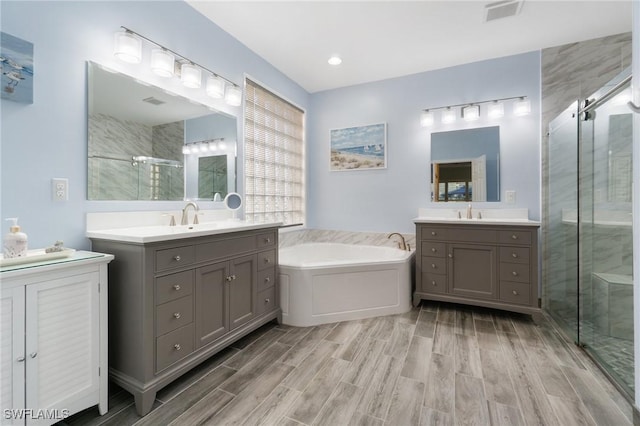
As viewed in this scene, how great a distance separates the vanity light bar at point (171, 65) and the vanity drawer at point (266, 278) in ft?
4.92

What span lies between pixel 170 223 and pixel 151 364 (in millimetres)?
942

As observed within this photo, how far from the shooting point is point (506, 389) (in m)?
1.63

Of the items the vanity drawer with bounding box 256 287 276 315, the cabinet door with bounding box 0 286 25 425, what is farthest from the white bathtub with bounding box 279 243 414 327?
the cabinet door with bounding box 0 286 25 425

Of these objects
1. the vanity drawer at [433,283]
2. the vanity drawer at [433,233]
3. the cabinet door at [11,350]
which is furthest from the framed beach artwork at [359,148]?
the cabinet door at [11,350]

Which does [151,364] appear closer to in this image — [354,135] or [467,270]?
[467,270]

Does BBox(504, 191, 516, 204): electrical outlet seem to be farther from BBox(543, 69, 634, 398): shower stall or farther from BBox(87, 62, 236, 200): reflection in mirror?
BBox(87, 62, 236, 200): reflection in mirror

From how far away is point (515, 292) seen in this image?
2.56 meters

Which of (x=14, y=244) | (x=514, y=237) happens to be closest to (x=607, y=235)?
(x=514, y=237)

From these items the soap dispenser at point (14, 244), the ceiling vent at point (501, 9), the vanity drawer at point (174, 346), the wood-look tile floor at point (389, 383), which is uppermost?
the ceiling vent at point (501, 9)

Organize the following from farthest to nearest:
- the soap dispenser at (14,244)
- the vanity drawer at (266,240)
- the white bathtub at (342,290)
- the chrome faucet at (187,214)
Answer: the white bathtub at (342,290) < the vanity drawer at (266,240) < the chrome faucet at (187,214) < the soap dispenser at (14,244)

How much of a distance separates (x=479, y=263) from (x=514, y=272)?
11.0 inches

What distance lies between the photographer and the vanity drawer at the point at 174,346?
1.51 meters

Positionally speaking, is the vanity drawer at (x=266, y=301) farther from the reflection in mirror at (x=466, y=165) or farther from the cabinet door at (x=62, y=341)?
the reflection in mirror at (x=466, y=165)

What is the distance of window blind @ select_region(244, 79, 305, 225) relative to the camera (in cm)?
297
